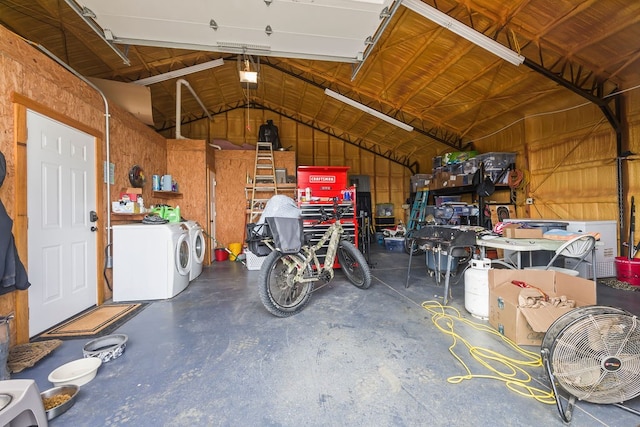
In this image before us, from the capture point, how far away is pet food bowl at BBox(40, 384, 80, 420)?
1.32 metres

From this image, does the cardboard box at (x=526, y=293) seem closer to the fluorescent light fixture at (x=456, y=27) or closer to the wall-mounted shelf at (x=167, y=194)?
the fluorescent light fixture at (x=456, y=27)

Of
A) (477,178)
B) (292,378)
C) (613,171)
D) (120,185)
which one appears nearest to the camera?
(292,378)

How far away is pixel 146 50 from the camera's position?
16.1ft

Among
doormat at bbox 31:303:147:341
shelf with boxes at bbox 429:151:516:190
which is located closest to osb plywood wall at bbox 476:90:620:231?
shelf with boxes at bbox 429:151:516:190

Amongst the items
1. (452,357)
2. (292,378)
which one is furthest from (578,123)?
(292,378)

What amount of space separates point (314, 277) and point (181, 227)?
2.26m

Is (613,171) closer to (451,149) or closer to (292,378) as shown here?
(451,149)

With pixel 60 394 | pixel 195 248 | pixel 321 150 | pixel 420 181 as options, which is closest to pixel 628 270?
pixel 420 181

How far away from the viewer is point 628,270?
3.52 meters

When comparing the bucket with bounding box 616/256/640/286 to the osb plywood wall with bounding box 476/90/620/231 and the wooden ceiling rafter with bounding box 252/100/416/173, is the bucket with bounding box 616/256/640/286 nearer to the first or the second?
the osb plywood wall with bounding box 476/90/620/231

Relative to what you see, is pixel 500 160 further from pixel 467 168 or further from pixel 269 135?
pixel 269 135

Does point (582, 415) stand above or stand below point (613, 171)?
below

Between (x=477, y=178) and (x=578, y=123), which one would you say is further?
(x=477, y=178)

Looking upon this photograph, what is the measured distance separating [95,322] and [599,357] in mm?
3973
